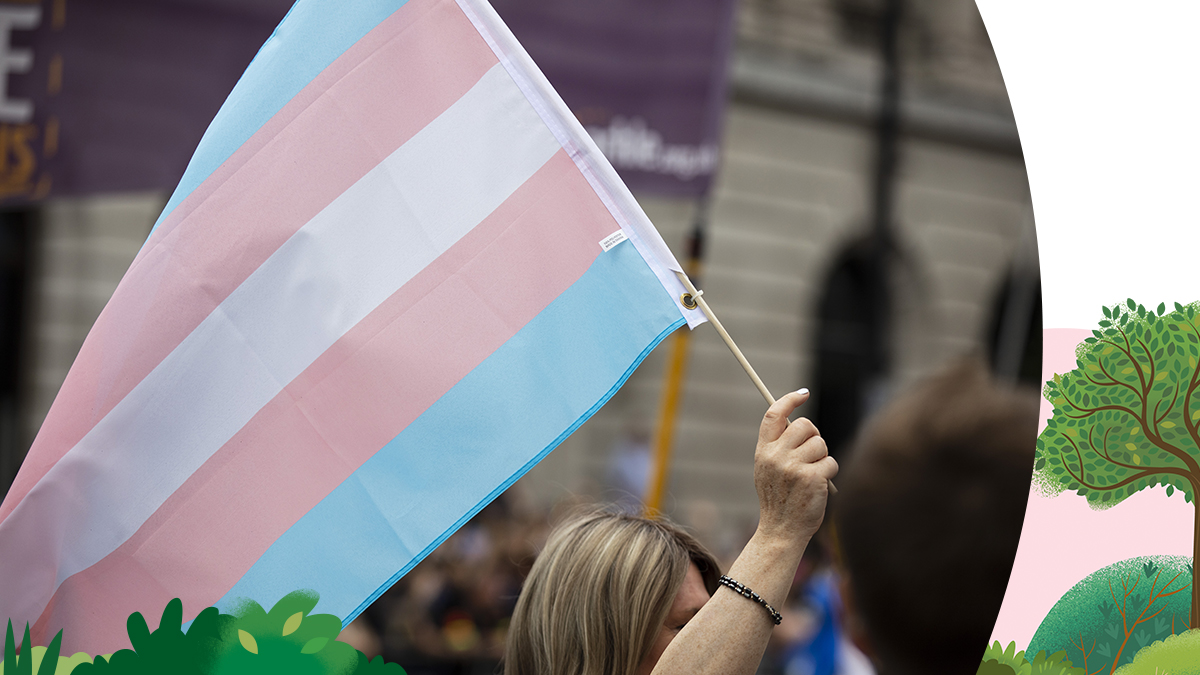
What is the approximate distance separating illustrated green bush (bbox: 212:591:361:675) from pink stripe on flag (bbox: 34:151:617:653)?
141 millimetres

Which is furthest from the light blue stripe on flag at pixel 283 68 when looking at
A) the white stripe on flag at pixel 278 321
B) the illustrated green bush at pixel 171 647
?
the illustrated green bush at pixel 171 647

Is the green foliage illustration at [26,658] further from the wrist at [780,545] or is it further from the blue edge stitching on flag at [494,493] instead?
the wrist at [780,545]

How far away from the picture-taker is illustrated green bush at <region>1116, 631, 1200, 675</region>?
1566mm

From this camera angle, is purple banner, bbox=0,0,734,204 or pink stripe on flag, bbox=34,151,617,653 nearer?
pink stripe on flag, bbox=34,151,617,653

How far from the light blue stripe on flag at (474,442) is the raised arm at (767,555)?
41 cm

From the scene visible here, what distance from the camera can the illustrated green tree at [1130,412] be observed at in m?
1.58

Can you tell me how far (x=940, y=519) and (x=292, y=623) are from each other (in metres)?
1.20

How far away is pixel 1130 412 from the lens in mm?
1607

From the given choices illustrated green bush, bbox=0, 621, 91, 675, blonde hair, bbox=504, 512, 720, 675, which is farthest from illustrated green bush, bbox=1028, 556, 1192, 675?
illustrated green bush, bbox=0, 621, 91, 675

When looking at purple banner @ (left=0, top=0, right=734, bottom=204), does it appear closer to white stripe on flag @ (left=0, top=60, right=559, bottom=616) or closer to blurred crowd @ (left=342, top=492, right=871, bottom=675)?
white stripe on flag @ (left=0, top=60, right=559, bottom=616)

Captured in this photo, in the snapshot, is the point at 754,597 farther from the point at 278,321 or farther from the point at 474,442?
the point at 278,321

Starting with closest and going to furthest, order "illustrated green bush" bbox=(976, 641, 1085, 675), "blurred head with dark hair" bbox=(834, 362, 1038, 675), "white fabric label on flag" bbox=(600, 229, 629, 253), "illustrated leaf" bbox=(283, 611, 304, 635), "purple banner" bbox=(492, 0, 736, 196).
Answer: "blurred head with dark hair" bbox=(834, 362, 1038, 675), "illustrated green bush" bbox=(976, 641, 1085, 675), "illustrated leaf" bbox=(283, 611, 304, 635), "white fabric label on flag" bbox=(600, 229, 629, 253), "purple banner" bbox=(492, 0, 736, 196)

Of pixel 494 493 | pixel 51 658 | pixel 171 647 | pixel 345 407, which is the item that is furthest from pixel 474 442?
pixel 51 658

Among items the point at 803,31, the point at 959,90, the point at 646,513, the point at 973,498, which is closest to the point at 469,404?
the point at 646,513
